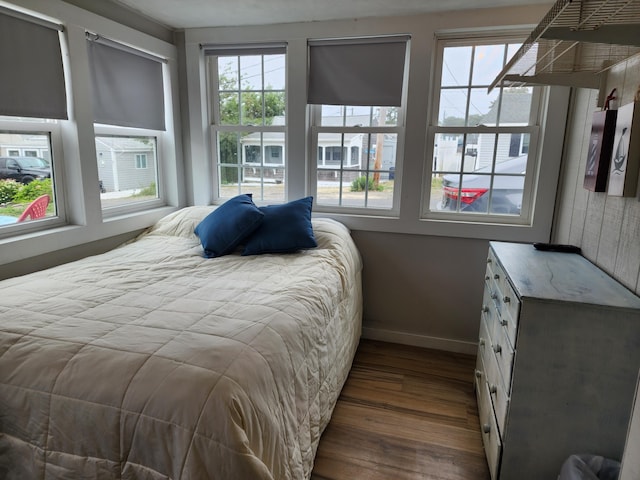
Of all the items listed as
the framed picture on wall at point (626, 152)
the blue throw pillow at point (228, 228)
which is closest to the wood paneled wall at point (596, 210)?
the framed picture on wall at point (626, 152)

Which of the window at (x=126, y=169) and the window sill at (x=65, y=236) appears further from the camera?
the window at (x=126, y=169)

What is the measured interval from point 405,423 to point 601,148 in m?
1.63

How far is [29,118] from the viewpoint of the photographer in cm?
214

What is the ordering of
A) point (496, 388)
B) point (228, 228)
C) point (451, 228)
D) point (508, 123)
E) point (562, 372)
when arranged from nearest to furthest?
1. point (562, 372)
2. point (496, 388)
3. point (228, 228)
4. point (508, 123)
5. point (451, 228)

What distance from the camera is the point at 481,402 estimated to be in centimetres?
203

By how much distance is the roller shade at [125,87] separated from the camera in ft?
7.91

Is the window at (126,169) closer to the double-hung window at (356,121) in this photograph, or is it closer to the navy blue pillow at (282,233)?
the navy blue pillow at (282,233)

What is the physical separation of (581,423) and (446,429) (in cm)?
75

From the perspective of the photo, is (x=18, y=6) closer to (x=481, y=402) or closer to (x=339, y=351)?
(x=339, y=351)

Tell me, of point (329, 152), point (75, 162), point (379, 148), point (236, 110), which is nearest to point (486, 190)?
point (379, 148)

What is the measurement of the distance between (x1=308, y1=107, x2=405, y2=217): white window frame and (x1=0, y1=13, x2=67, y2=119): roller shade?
160 cm

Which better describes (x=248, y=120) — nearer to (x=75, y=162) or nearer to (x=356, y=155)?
(x=356, y=155)

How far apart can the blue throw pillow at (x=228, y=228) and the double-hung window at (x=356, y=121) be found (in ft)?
2.40

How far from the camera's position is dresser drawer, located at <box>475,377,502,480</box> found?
1.56 m
